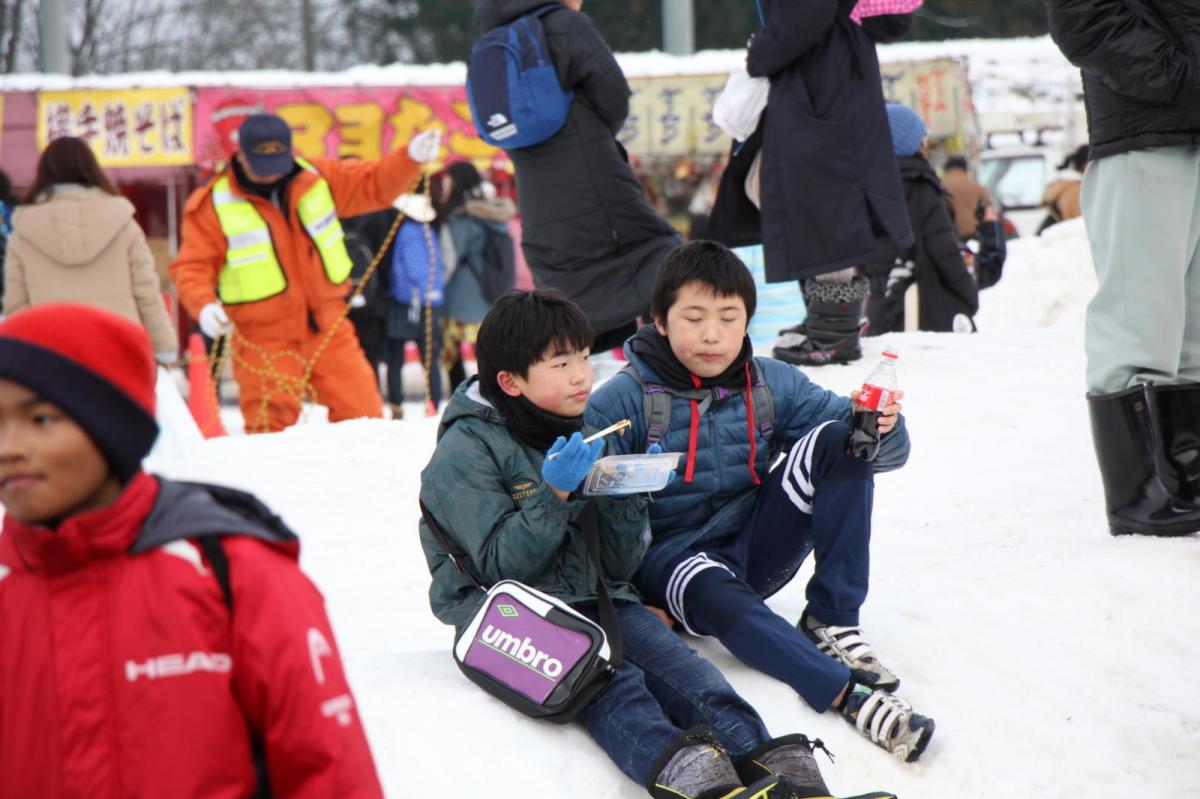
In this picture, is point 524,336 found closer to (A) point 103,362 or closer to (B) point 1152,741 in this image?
(A) point 103,362

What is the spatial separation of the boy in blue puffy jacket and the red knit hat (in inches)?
72.2

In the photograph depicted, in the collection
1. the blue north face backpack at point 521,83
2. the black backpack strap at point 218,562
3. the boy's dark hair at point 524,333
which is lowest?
the black backpack strap at point 218,562

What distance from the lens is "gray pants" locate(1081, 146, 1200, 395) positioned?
4.54 meters

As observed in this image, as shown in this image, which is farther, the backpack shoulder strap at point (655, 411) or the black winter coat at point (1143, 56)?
the black winter coat at point (1143, 56)

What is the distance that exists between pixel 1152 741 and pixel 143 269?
549 cm

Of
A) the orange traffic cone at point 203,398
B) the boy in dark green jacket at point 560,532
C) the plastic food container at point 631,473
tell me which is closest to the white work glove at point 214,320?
the orange traffic cone at point 203,398

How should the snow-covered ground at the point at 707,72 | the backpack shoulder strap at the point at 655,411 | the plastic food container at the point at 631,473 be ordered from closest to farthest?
the plastic food container at the point at 631,473
the backpack shoulder strap at the point at 655,411
the snow-covered ground at the point at 707,72

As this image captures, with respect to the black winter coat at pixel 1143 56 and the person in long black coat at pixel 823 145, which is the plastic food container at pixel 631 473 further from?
the person in long black coat at pixel 823 145

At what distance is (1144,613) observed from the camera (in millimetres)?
4148

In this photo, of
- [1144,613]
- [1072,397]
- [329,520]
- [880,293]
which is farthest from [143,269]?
[1144,613]

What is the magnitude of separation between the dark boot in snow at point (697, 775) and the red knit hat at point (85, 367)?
1449mm

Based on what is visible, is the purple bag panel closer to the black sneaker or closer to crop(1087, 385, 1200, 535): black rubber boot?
crop(1087, 385, 1200, 535): black rubber boot

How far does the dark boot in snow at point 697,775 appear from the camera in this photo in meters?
3.07

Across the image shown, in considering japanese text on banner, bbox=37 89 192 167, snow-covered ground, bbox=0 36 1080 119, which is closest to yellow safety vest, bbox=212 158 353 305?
snow-covered ground, bbox=0 36 1080 119
